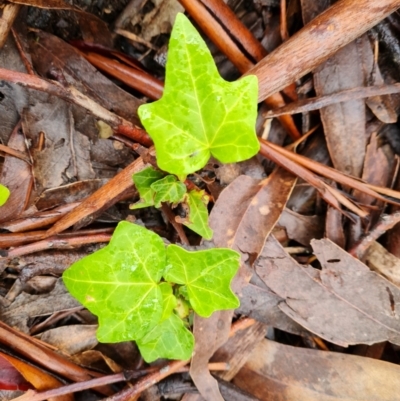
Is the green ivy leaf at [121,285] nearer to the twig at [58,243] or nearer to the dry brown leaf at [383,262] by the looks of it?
the twig at [58,243]

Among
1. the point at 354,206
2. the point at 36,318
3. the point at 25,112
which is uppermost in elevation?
the point at 25,112

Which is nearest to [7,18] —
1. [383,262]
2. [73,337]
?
[73,337]

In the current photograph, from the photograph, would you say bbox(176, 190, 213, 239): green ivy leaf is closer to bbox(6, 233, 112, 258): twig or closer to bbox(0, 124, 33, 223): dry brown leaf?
bbox(6, 233, 112, 258): twig

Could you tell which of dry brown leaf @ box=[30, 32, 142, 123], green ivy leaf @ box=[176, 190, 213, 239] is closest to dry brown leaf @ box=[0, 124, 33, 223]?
dry brown leaf @ box=[30, 32, 142, 123]

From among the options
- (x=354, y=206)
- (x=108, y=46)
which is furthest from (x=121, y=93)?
(x=354, y=206)

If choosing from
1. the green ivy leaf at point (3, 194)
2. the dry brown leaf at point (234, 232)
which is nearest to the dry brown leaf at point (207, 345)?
the dry brown leaf at point (234, 232)

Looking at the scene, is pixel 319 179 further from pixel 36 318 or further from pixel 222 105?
pixel 36 318

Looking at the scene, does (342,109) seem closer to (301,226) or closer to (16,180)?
(301,226)
